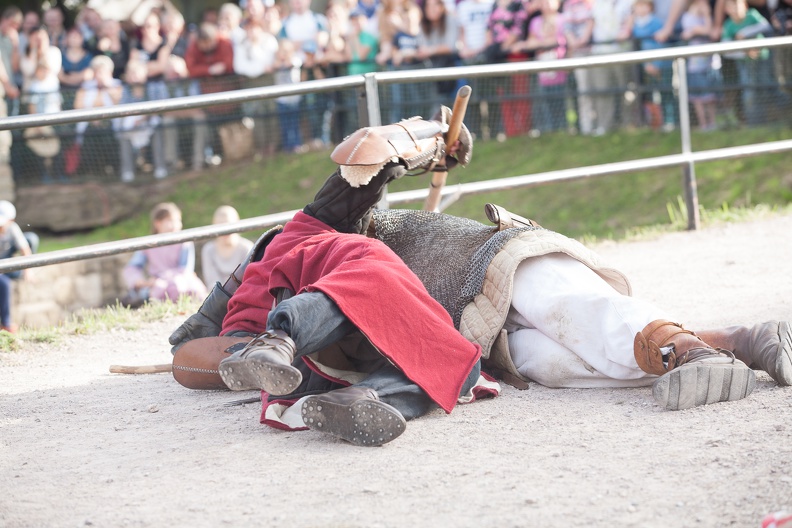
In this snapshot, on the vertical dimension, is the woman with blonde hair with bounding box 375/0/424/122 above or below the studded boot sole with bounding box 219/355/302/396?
above

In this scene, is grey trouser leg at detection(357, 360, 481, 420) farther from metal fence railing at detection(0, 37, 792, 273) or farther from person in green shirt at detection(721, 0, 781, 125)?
person in green shirt at detection(721, 0, 781, 125)

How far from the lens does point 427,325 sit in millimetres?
3000

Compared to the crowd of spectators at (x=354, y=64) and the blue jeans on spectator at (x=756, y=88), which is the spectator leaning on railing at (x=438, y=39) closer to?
the crowd of spectators at (x=354, y=64)

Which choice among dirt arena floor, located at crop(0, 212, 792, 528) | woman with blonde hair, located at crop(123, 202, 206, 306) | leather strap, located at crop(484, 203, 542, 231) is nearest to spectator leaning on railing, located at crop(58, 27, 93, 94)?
woman with blonde hair, located at crop(123, 202, 206, 306)

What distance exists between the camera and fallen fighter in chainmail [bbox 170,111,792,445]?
9.15ft

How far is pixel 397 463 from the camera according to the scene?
104 inches

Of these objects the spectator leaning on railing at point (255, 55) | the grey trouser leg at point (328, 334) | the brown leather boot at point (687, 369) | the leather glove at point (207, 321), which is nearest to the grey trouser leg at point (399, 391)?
the grey trouser leg at point (328, 334)

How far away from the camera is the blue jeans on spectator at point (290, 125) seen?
40.2 ft

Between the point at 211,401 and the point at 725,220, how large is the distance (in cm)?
398

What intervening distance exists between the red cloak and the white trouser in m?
0.31

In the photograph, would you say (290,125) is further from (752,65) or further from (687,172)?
(687,172)

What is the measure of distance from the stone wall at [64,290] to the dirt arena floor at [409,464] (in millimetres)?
7334

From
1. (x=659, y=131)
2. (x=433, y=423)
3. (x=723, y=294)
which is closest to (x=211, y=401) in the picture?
(x=433, y=423)

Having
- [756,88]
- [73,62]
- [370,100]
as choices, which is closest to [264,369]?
[370,100]
